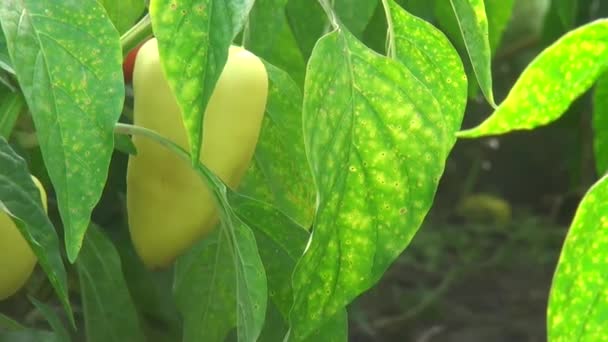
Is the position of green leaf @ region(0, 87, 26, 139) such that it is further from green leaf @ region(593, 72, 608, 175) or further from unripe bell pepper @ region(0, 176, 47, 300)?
green leaf @ region(593, 72, 608, 175)

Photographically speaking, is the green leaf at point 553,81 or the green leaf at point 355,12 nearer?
the green leaf at point 553,81

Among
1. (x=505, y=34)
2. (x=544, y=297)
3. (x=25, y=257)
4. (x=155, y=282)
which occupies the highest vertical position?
(x=25, y=257)

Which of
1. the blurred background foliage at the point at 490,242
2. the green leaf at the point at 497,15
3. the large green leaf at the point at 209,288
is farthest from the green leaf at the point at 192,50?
the blurred background foliage at the point at 490,242

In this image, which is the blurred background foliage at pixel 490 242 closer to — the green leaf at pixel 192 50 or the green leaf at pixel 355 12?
the green leaf at pixel 355 12

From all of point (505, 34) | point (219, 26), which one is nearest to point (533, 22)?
point (505, 34)

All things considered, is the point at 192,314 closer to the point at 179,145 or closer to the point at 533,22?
the point at 179,145

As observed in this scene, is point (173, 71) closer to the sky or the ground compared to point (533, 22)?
closer to the sky
